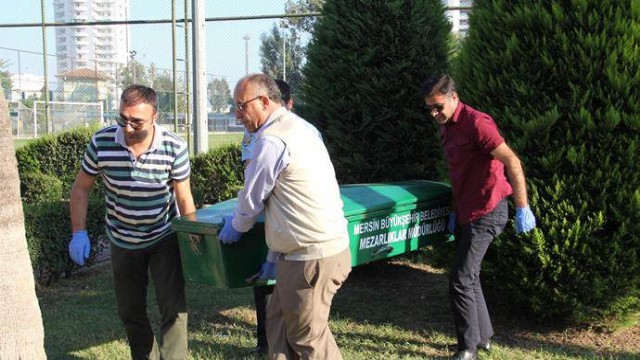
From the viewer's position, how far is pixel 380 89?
5.78 metres

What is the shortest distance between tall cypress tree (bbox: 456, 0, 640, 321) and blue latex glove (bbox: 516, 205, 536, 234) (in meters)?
0.27

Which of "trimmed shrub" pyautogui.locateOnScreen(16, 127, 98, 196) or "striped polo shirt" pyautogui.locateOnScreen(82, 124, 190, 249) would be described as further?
"trimmed shrub" pyautogui.locateOnScreen(16, 127, 98, 196)

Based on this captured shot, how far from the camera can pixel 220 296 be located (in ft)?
19.5

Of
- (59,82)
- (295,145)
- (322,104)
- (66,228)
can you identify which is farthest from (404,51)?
(59,82)

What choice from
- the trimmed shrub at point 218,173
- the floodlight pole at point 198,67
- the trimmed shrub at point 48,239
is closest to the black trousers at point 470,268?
the trimmed shrub at point 48,239

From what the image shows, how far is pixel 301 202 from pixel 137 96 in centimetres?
116

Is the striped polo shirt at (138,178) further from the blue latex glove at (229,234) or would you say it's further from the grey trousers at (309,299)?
the grey trousers at (309,299)

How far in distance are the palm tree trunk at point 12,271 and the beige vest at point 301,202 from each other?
1.08 meters

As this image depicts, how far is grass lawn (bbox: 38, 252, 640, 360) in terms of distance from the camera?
4.39 meters

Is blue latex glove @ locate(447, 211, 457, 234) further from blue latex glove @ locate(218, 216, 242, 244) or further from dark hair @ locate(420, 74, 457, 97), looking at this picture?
blue latex glove @ locate(218, 216, 242, 244)

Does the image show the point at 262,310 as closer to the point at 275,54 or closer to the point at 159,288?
the point at 159,288

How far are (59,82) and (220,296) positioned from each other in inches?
865

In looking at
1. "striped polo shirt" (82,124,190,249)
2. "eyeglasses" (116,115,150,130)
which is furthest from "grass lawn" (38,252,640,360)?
"eyeglasses" (116,115,150,130)

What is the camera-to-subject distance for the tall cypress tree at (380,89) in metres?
5.76
